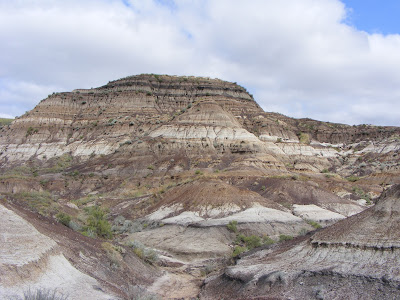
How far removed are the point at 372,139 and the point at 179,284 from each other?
8741 cm

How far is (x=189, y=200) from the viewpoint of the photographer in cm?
4588

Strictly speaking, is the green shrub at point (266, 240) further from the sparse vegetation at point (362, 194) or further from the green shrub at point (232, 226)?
the sparse vegetation at point (362, 194)

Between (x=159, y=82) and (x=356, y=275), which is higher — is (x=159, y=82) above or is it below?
above

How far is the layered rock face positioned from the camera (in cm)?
1462

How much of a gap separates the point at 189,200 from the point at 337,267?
30425 millimetres

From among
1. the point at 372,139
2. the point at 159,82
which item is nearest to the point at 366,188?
the point at 372,139

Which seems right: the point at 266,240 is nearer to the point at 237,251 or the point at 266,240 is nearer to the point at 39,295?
the point at 237,251

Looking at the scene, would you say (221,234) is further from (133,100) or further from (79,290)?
(133,100)

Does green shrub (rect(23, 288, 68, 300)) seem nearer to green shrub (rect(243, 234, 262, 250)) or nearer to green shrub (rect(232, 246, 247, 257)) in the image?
green shrub (rect(232, 246, 247, 257))

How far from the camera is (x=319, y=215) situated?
142 feet

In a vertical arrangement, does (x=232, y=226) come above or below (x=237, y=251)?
above

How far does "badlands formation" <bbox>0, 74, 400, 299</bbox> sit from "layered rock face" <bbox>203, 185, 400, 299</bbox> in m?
0.07

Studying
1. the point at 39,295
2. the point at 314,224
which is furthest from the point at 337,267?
the point at 314,224

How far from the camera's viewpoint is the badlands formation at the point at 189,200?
16031 millimetres
